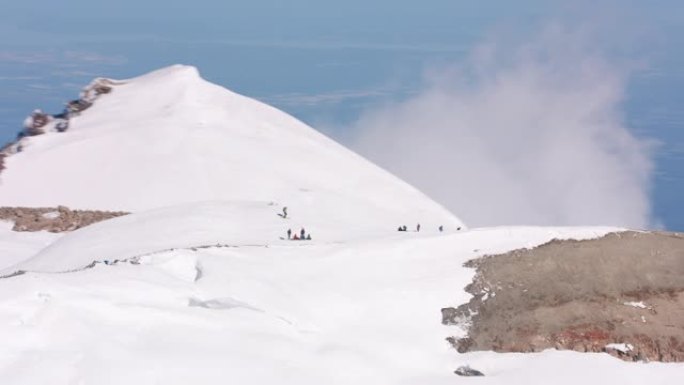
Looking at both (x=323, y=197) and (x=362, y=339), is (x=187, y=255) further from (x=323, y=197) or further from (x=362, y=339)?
(x=323, y=197)

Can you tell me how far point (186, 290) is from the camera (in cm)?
2353

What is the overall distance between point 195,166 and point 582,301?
3304 centimetres

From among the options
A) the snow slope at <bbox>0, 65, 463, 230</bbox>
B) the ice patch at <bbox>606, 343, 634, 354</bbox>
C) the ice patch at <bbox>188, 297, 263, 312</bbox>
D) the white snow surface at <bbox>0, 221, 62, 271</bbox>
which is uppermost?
the snow slope at <bbox>0, 65, 463, 230</bbox>

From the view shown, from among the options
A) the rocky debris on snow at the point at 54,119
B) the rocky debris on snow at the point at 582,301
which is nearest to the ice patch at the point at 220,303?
the rocky debris on snow at the point at 582,301

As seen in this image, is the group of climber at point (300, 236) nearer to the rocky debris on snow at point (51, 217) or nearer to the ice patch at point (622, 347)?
the rocky debris on snow at point (51, 217)

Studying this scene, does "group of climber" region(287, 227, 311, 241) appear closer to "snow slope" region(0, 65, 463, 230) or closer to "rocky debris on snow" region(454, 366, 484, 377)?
"snow slope" region(0, 65, 463, 230)

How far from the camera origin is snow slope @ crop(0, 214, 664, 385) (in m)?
19.7

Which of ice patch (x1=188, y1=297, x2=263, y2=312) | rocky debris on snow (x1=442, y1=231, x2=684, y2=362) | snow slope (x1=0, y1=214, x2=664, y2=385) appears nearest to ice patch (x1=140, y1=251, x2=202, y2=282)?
snow slope (x1=0, y1=214, x2=664, y2=385)

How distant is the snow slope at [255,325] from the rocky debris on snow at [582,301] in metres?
0.52

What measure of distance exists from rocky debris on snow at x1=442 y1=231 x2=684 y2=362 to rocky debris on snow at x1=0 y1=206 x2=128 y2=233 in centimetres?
2511

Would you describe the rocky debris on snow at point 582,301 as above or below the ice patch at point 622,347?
above

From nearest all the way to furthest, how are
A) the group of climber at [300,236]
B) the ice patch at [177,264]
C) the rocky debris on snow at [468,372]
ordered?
the rocky debris on snow at [468,372], the ice patch at [177,264], the group of climber at [300,236]

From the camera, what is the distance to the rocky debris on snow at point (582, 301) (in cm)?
2266

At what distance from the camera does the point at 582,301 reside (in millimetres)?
24031
